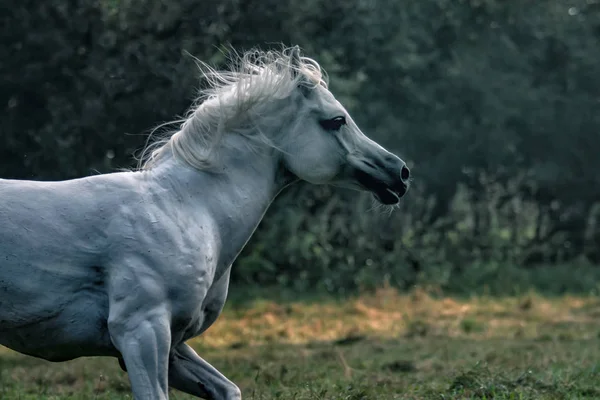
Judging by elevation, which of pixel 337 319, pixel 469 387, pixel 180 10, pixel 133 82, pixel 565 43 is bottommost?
pixel 337 319

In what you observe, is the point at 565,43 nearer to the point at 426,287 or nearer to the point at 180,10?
the point at 426,287

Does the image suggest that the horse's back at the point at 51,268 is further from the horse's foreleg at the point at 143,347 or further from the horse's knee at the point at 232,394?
the horse's knee at the point at 232,394

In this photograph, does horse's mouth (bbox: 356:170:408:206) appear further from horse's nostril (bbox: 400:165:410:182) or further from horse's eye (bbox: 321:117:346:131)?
horse's eye (bbox: 321:117:346:131)

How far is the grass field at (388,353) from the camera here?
21.2 feet

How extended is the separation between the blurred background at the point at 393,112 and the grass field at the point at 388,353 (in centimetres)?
183

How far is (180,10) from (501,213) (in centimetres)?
877

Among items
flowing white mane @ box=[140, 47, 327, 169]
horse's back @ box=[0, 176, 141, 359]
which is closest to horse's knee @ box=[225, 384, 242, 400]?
horse's back @ box=[0, 176, 141, 359]

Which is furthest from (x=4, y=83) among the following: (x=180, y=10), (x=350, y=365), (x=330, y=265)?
(x=330, y=265)

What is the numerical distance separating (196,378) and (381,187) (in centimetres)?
132

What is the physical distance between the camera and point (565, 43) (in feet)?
68.4

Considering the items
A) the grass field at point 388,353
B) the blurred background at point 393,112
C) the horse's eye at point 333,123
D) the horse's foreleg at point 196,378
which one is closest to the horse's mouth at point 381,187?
the horse's eye at point 333,123

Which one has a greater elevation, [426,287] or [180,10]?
[180,10]

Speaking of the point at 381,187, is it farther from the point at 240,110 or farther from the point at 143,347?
the point at 143,347

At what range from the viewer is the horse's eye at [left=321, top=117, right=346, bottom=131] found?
189 inches
